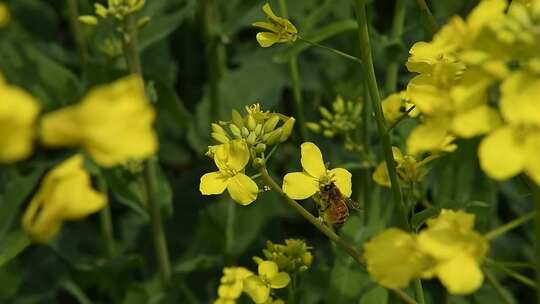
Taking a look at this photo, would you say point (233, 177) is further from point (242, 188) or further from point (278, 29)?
point (278, 29)

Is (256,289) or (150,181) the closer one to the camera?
(256,289)

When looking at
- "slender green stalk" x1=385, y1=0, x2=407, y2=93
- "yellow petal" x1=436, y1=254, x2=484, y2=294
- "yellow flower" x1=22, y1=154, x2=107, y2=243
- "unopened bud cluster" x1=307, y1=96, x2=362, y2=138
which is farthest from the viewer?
"slender green stalk" x1=385, y1=0, x2=407, y2=93

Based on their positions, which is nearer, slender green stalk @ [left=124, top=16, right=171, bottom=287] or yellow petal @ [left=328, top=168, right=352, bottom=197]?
yellow petal @ [left=328, top=168, right=352, bottom=197]

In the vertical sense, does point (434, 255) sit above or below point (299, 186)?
above

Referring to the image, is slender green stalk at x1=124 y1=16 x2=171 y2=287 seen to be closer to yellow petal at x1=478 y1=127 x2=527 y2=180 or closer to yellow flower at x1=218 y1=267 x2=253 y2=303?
yellow flower at x1=218 y1=267 x2=253 y2=303

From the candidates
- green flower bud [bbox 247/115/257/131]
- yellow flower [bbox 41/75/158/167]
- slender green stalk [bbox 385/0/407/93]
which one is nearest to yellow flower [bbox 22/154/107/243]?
yellow flower [bbox 41/75/158/167]

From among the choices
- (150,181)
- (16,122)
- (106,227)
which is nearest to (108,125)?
(16,122)
